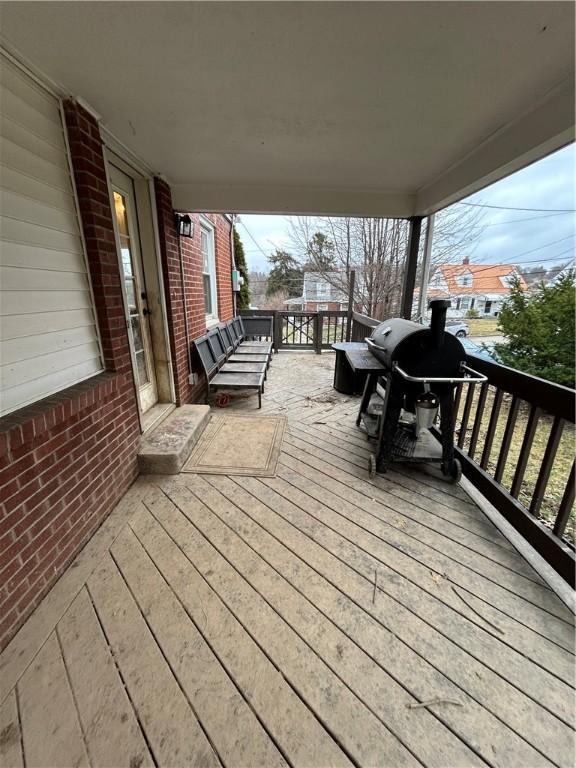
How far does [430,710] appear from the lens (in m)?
1.02

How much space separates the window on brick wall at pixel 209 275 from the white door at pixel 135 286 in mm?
1929

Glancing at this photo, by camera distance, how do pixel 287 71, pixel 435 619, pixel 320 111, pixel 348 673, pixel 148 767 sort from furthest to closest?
1. pixel 320 111
2. pixel 287 71
3. pixel 435 619
4. pixel 348 673
5. pixel 148 767

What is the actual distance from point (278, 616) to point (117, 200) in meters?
3.11

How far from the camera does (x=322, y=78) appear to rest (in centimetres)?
146

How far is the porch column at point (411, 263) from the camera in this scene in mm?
3291

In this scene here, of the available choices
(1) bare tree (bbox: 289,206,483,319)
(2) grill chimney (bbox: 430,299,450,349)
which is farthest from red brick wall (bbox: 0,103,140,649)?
(1) bare tree (bbox: 289,206,483,319)

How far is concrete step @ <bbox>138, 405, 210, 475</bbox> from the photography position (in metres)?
2.30

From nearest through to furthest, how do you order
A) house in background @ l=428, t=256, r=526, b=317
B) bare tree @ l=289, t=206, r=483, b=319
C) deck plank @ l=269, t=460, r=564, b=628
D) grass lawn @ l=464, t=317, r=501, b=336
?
deck plank @ l=269, t=460, r=564, b=628 < grass lawn @ l=464, t=317, r=501, b=336 < house in background @ l=428, t=256, r=526, b=317 < bare tree @ l=289, t=206, r=483, b=319

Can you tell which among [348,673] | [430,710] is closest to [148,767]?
[348,673]

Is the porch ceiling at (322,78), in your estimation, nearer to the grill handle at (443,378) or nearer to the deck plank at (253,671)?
the grill handle at (443,378)

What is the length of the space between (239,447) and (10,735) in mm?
1897

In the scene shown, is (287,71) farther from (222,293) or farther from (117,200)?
(222,293)

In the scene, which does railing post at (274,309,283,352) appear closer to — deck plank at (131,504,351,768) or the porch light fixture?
the porch light fixture

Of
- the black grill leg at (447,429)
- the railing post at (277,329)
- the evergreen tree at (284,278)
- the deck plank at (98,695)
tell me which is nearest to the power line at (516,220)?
the black grill leg at (447,429)
